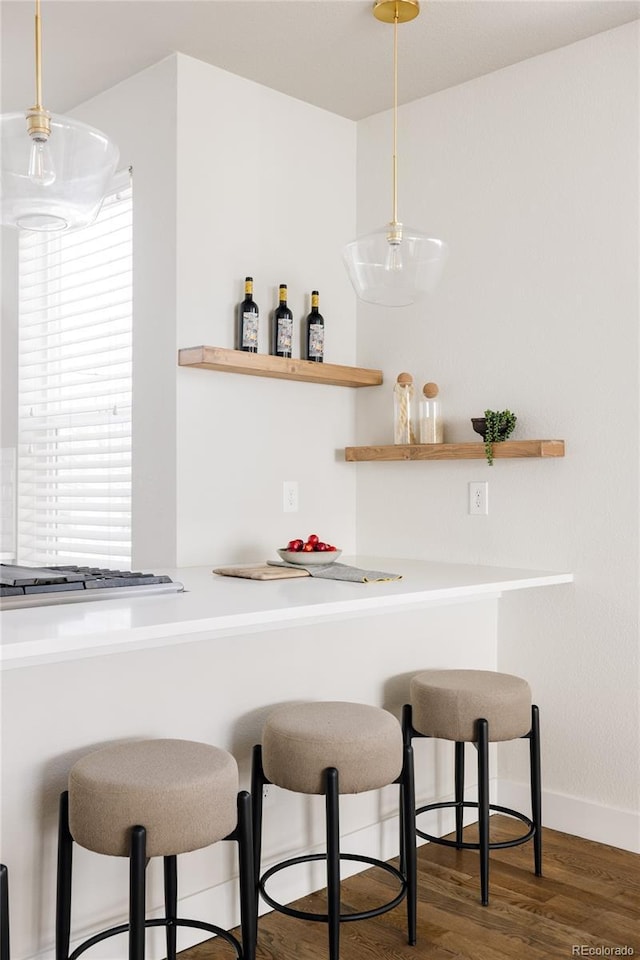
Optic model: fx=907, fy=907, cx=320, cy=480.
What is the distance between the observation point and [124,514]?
328cm

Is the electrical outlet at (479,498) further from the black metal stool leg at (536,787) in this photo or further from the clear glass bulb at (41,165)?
the clear glass bulb at (41,165)

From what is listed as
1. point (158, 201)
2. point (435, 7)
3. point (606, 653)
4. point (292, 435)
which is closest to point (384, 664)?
point (606, 653)

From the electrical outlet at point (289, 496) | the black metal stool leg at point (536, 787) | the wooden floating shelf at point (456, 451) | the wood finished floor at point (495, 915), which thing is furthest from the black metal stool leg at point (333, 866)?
the electrical outlet at point (289, 496)

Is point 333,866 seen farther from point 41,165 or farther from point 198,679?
point 41,165

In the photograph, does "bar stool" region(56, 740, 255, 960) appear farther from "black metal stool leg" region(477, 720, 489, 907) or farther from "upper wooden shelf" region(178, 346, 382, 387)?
"upper wooden shelf" region(178, 346, 382, 387)

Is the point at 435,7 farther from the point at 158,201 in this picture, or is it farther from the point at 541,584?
the point at 541,584

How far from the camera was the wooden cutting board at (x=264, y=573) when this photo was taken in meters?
2.63

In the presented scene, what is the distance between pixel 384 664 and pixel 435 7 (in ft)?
6.48

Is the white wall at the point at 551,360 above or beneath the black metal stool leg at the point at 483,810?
above

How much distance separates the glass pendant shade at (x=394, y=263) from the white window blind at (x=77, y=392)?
4.00 ft

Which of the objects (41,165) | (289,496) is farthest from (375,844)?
(41,165)

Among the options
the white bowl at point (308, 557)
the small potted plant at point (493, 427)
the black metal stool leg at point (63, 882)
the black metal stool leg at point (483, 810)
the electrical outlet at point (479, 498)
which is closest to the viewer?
the black metal stool leg at point (63, 882)

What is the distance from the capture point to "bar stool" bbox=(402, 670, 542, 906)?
250 cm

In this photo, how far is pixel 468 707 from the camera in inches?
99.2
